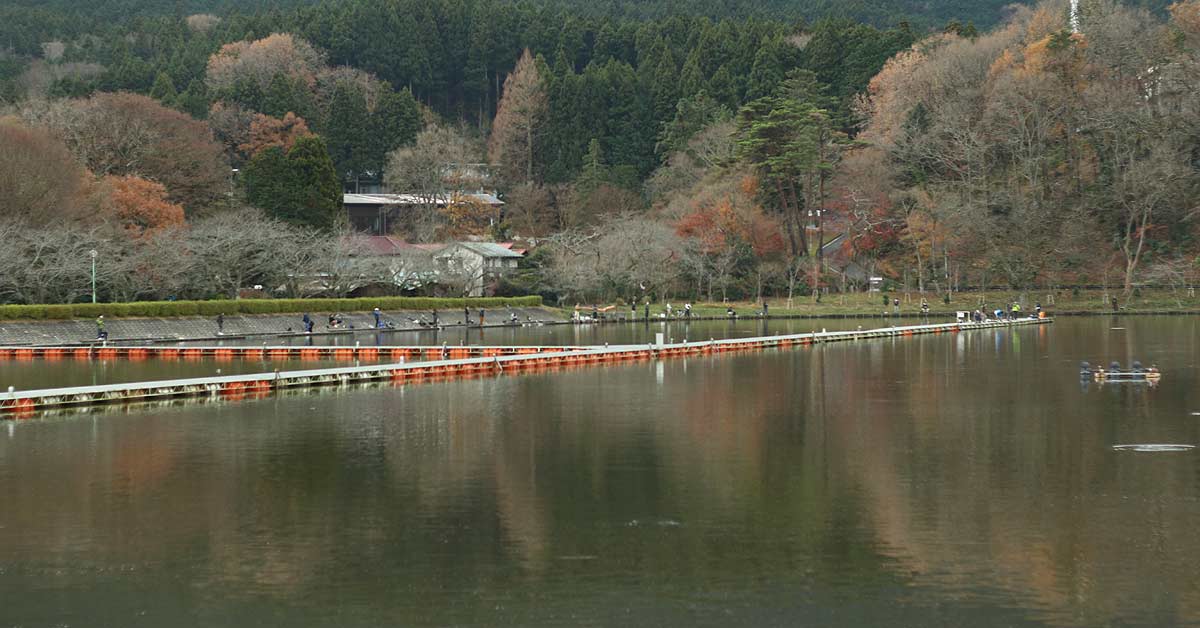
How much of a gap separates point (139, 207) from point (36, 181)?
21.9ft

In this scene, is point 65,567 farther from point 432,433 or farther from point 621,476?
point 432,433

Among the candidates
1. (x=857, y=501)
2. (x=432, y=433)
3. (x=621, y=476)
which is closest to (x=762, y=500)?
(x=857, y=501)

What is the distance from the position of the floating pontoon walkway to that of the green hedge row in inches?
142

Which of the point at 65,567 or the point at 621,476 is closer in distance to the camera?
the point at 65,567

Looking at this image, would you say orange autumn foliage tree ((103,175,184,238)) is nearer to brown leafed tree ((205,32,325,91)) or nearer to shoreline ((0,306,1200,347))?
shoreline ((0,306,1200,347))

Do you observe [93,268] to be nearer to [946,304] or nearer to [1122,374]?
[1122,374]

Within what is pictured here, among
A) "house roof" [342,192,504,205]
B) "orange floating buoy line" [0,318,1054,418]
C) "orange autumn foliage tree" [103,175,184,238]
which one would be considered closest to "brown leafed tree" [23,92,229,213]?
"orange autumn foliage tree" [103,175,184,238]

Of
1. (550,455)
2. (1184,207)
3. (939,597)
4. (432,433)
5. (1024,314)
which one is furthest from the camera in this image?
(1184,207)

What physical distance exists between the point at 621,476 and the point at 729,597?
6345 mm

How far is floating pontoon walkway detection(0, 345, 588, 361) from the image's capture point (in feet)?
138

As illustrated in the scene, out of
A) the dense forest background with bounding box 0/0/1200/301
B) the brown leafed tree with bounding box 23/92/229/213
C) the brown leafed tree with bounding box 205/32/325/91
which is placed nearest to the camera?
the brown leafed tree with bounding box 23/92/229/213

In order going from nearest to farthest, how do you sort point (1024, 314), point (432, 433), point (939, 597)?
point (939, 597) → point (432, 433) → point (1024, 314)

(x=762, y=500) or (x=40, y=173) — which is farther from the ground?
(x=40, y=173)

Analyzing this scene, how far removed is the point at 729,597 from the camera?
12.8 metres
